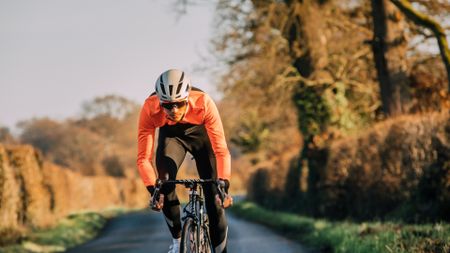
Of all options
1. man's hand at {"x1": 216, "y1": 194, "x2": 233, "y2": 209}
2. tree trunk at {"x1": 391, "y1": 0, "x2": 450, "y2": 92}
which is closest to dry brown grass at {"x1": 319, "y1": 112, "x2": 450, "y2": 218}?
tree trunk at {"x1": 391, "y1": 0, "x2": 450, "y2": 92}

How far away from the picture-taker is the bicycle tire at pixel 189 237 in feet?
19.9

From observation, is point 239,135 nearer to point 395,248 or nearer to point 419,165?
point 419,165

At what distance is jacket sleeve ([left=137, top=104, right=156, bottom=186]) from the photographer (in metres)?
6.66

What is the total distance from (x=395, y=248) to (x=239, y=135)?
36.2m

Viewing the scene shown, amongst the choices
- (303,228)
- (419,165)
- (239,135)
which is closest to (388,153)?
(419,165)

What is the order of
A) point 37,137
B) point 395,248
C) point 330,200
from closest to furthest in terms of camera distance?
point 395,248 < point 330,200 < point 37,137

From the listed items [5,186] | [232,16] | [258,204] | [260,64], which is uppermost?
[232,16]

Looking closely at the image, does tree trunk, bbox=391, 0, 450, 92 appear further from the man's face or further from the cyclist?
the man's face

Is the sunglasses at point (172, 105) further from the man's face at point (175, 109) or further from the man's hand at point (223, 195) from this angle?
the man's hand at point (223, 195)

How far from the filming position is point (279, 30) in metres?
21.8

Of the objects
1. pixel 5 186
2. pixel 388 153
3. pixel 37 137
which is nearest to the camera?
pixel 388 153

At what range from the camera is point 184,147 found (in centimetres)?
708

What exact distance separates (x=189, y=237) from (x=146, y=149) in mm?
1031

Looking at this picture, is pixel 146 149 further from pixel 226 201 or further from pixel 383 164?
pixel 383 164
